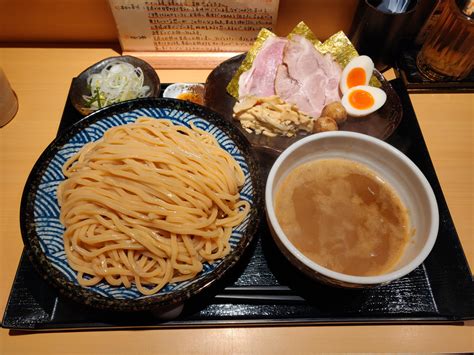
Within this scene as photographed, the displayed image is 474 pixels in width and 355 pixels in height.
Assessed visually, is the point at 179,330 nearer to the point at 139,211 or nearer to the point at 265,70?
the point at 139,211

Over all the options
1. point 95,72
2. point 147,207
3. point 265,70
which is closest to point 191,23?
point 265,70

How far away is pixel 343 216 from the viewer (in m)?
1.51

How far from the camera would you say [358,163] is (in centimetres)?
166

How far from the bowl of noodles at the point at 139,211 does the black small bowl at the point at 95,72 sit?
16.1 inches

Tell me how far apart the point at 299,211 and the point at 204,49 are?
147 centimetres

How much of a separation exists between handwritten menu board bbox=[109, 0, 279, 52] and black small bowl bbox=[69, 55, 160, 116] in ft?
0.57

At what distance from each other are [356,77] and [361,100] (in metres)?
0.18

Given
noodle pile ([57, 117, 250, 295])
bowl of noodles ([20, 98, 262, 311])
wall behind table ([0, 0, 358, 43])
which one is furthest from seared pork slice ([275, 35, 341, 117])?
noodle pile ([57, 117, 250, 295])

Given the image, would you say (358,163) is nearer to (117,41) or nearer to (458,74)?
(458,74)

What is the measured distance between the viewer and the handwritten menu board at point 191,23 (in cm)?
209

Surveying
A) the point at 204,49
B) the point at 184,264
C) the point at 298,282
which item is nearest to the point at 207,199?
the point at 184,264

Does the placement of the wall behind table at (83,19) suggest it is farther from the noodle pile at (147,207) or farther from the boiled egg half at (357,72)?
the noodle pile at (147,207)

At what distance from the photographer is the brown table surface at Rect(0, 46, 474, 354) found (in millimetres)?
1499

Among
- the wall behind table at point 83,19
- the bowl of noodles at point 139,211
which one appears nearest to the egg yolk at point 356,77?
the wall behind table at point 83,19
